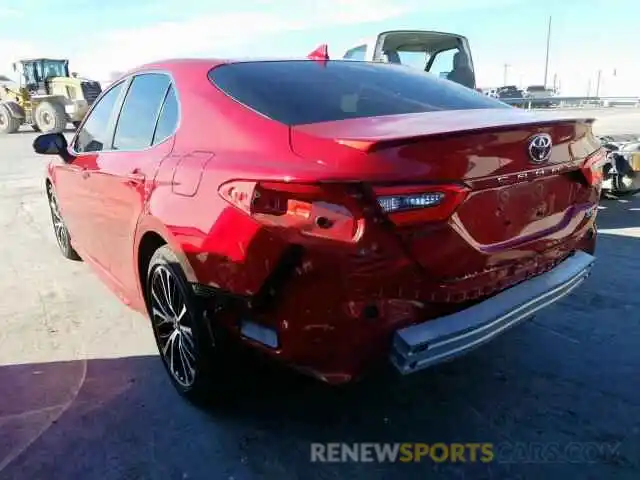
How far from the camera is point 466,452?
2.42 meters

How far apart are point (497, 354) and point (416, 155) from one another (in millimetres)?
1695

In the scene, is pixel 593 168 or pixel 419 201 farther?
pixel 593 168

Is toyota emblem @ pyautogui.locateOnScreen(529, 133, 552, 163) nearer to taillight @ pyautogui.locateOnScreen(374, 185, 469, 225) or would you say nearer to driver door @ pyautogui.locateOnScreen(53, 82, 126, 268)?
taillight @ pyautogui.locateOnScreen(374, 185, 469, 225)

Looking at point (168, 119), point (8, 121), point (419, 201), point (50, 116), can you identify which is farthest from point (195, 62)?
point (8, 121)

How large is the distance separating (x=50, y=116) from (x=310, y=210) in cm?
→ 2342

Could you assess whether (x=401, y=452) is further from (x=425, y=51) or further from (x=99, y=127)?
(x=425, y=51)

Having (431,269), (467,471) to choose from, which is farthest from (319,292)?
(467,471)

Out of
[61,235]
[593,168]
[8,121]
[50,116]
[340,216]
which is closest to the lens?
[340,216]

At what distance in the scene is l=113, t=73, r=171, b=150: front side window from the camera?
308 cm

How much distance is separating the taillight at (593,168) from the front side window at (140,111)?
6.82 feet

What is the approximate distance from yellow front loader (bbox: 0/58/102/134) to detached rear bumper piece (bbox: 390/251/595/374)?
2129cm

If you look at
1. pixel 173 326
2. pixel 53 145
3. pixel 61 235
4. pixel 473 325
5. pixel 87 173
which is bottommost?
pixel 61 235

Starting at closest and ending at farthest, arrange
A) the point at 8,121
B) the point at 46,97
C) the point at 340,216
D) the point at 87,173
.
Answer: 1. the point at 340,216
2. the point at 87,173
3. the point at 46,97
4. the point at 8,121

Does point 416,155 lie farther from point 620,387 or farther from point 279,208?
point 620,387
